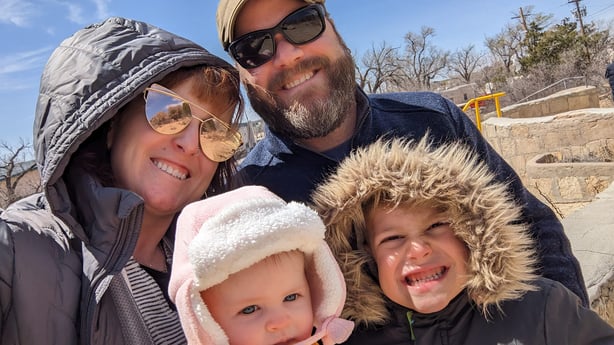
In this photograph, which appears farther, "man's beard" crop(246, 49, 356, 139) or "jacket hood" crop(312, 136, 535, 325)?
"man's beard" crop(246, 49, 356, 139)

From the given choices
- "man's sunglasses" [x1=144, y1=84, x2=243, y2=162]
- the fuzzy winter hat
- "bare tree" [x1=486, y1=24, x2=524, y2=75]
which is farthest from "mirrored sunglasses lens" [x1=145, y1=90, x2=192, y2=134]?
"bare tree" [x1=486, y1=24, x2=524, y2=75]

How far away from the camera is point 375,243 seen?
156 cm

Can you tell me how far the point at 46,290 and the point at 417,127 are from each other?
4.78 ft

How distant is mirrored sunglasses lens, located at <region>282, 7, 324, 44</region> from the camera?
75.9 inches

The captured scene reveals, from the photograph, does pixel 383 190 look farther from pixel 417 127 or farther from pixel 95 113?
pixel 95 113

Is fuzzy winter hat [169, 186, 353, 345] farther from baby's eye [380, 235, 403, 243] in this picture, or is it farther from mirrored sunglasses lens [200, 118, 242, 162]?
mirrored sunglasses lens [200, 118, 242, 162]

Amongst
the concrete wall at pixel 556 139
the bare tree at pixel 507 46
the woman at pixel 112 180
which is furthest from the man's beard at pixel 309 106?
the bare tree at pixel 507 46

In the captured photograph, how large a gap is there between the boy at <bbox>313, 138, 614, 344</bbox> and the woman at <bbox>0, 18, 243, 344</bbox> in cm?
51

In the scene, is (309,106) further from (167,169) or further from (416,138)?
(167,169)

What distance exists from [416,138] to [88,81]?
1.24m

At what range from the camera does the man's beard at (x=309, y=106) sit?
6.19ft

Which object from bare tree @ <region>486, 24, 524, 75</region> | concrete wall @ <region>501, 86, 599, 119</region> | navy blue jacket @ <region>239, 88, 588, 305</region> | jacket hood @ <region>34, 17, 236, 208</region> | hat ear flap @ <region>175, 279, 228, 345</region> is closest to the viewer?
hat ear flap @ <region>175, 279, 228, 345</region>

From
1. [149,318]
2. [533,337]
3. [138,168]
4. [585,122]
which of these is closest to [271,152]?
[138,168]

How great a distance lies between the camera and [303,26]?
1948 mm
